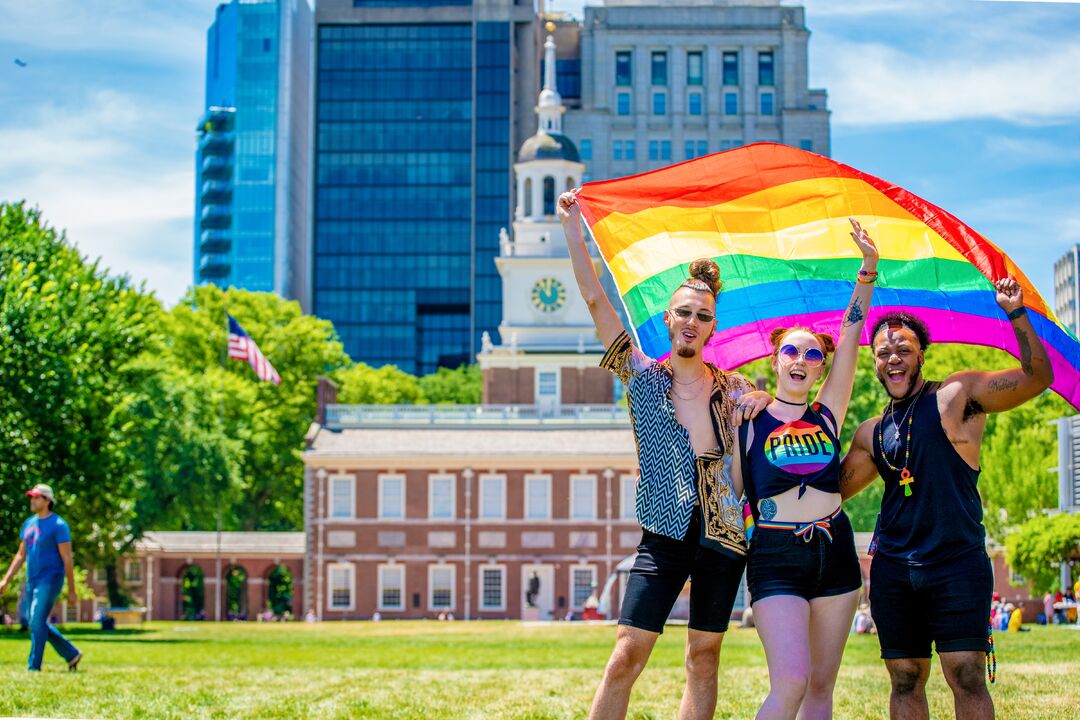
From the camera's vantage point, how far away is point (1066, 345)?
31.4 feet

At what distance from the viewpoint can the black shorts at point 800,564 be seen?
8008 millimetres

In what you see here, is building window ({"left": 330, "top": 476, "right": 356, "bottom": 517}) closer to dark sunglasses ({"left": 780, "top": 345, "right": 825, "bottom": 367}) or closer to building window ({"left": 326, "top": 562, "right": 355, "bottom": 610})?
building window ({"left": 326, "top": 562, "right": 355, "bottom": 610})

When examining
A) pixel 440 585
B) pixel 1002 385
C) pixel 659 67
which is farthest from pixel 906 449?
pixel 659 67

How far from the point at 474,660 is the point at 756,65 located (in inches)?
4890

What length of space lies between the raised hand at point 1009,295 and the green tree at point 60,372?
26.9 m

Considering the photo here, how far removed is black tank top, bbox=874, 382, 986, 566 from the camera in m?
8.12

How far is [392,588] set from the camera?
59.5 m

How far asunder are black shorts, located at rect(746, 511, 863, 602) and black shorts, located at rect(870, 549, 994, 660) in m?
0.24

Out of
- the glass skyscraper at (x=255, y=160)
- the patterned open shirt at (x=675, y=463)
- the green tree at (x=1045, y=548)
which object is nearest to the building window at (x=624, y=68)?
the glass skyscraper at (x=255, y=160)

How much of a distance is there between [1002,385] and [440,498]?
51.9m

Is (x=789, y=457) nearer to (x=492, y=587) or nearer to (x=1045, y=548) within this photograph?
(x=1045, y=548)

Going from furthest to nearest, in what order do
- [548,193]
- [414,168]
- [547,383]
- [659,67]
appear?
[659,67] < [414,168] < [548,193] < [547,383]

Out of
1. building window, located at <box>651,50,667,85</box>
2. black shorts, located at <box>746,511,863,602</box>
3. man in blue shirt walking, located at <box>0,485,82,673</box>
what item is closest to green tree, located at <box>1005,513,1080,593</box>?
man in blue shirt walking, located at <box>0,485,82,673</box>

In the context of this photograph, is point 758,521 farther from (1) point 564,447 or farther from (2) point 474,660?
(1) point 564,447
